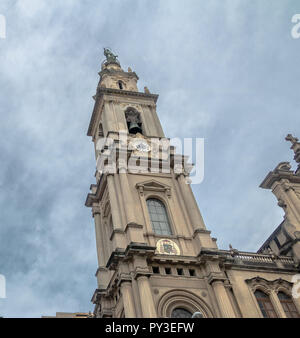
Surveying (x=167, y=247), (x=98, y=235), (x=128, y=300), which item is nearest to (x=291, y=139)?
(x=167, y=247)

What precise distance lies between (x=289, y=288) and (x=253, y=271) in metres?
2.51

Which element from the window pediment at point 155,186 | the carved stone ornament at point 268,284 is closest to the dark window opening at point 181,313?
the carved stone ornament at point 268,284

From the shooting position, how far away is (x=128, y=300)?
26.2m

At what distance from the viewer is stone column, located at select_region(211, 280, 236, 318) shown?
26.7 metres

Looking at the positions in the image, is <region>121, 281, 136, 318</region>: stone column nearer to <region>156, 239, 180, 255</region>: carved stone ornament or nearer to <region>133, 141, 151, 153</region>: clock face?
<region>156, 239, 180, 255</region>: carved stone ornament

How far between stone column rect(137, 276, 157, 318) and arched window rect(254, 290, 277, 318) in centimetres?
777

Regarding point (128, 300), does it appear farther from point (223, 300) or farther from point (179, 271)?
point (223, 300)

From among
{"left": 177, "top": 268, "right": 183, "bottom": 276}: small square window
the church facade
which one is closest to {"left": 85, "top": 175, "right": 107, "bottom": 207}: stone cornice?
the church facade

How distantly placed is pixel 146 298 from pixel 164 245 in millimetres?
5464

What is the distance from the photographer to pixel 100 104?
141ft

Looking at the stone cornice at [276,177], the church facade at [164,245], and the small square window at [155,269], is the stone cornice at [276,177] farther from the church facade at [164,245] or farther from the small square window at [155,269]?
the small square window at [155,269]
